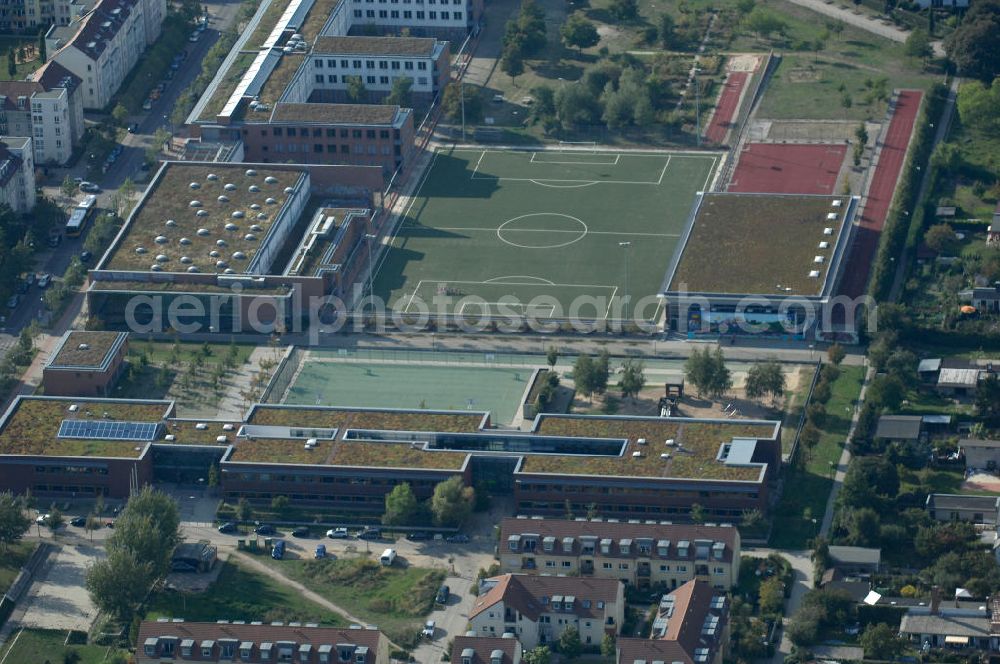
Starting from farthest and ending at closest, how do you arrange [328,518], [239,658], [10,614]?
[328,518] < [10,614] < [239,658]

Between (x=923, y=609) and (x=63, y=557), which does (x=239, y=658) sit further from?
(x=923, y=609)

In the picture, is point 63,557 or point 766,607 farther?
point 63,557

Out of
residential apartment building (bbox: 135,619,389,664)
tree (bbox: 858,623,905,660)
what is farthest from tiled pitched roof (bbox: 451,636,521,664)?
tree (bbox: 858,623,905,660)

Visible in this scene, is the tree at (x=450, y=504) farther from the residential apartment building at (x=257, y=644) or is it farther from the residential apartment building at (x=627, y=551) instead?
the residential apartment building at (x=257, y=644)

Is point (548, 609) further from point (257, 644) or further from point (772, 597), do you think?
point (257, 644)

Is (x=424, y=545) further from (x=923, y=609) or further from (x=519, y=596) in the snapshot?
(x=923, y=609)

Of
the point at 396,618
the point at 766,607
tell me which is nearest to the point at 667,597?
the point at 766,607

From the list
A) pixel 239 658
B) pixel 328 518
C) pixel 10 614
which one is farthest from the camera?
pixel 328 518
